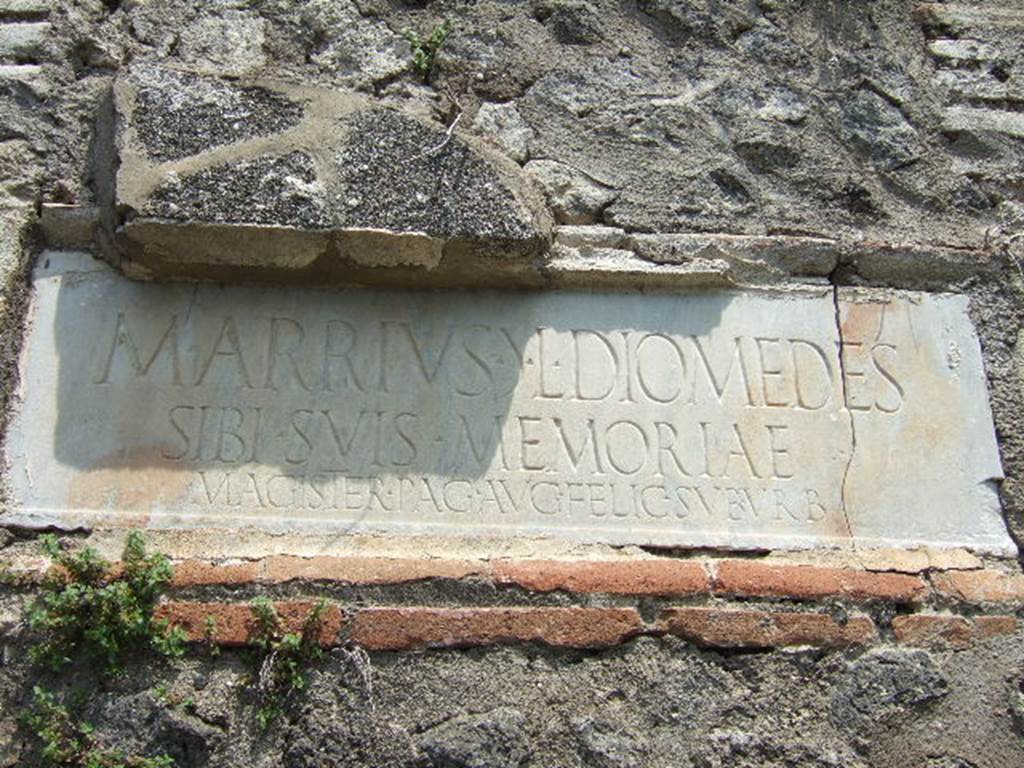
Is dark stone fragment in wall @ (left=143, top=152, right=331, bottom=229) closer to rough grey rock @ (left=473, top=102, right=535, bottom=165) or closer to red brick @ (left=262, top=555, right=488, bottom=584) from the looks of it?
rough grey rock @ (left=473, top=102, right=535, bottom=165)

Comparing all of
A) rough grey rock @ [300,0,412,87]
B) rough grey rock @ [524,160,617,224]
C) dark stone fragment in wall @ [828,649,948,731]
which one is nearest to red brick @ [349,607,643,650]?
dark stone fragment in wall @ [828,649,948,731]

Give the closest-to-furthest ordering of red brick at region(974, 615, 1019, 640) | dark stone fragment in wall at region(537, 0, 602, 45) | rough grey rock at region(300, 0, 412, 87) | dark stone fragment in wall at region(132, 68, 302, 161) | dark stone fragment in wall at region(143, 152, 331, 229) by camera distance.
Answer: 1. red brick at region(974, 615, 1019, 640)
2. dark stone fragment in wall at region(143, 152, 331, 229)
3. dark stone fragment in wall at region(132, 68, 302, 161)
4. rough grey rock at region(300, 0, 412, 87)
5. dark stone fragment in wall at region(537, 0, 602, 45)

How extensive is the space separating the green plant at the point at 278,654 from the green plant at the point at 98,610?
7.0 inches

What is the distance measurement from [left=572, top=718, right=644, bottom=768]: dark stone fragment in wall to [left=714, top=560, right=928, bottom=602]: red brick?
412mm

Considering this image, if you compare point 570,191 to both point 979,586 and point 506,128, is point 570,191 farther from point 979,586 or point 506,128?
point 979,586

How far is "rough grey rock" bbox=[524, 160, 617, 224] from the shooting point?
10.0 ft

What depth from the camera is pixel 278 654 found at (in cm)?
243

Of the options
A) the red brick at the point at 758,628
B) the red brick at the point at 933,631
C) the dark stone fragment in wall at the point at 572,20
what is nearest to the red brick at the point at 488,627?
the red brick at the point at 758,628

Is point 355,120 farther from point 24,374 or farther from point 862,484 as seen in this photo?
point 862,484

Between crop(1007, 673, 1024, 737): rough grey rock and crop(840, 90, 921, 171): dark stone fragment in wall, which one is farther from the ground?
crop(840, 90, 921, 171): dark stone fragment in wall

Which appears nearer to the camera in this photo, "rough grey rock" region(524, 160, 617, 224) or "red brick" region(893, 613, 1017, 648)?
"red brick" region(893, 613, 1017, 648)

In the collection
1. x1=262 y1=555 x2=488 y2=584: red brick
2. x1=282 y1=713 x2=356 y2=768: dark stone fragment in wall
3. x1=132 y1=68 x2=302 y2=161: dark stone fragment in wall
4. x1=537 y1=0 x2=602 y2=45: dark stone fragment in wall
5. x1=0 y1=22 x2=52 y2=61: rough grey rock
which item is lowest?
x1=282 y1=713 x2=356 y2=768: dark stone fragment in wall

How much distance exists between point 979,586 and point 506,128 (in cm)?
172

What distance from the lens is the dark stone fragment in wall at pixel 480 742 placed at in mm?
2377
